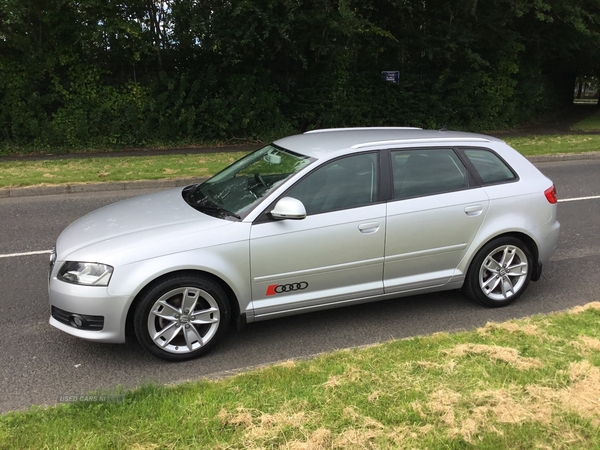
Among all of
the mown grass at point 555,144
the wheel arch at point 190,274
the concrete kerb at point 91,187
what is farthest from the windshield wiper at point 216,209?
the mown grass at point 555,144

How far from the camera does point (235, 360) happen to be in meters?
4.05

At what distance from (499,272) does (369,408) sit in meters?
2.46

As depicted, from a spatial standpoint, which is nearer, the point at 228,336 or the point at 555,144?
the point at 228,336

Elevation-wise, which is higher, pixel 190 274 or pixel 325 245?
pixel 325 245

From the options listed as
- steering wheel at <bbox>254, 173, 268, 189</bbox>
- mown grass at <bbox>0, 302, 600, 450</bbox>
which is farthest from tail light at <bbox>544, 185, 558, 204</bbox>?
steering wheel at <bbox>254, 173, 268, 189</bbox>

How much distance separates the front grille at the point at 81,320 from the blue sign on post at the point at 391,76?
16469 mm

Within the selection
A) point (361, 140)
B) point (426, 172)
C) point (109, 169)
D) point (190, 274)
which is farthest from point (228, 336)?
point (109, 169)

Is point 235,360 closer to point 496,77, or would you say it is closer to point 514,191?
point 514,191

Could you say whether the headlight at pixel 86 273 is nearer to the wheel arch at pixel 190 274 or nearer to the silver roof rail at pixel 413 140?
the wheel arch at pixel 190 274

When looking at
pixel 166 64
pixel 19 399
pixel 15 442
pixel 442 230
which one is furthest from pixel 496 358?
pixel 166 64

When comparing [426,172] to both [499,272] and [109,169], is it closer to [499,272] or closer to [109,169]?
[499,272]

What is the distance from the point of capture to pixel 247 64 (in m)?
16.5

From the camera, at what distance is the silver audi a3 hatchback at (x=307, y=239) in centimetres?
386

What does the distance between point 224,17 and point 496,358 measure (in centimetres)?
1336
